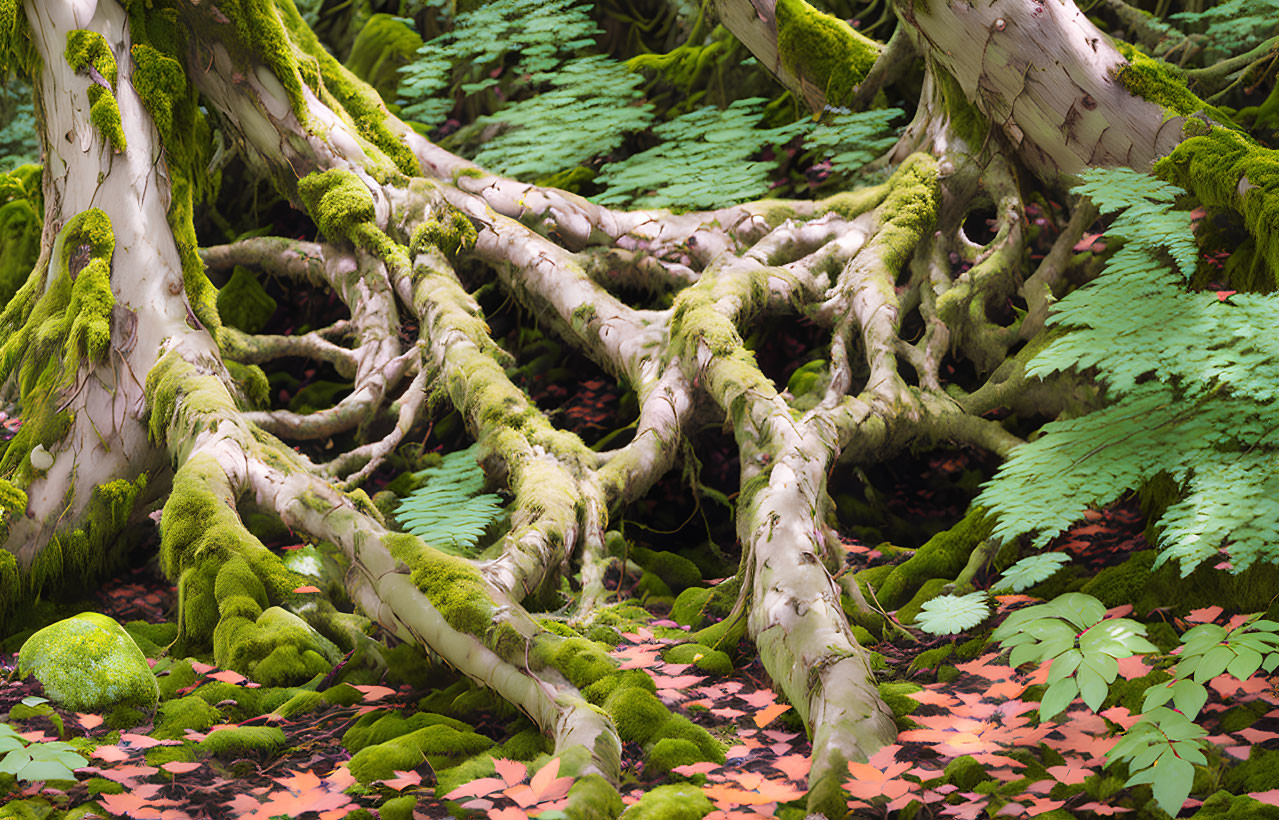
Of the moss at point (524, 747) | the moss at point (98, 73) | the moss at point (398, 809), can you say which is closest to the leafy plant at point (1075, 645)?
the moss at point (524, 747)

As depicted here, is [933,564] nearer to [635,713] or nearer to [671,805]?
[635,713]

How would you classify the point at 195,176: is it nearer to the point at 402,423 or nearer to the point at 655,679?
the point at 402,423

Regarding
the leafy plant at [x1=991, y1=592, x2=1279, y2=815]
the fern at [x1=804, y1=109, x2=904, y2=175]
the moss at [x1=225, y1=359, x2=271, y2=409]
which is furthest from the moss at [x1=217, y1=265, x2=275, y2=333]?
the leafy plant at [x1=991, y1=592, x2=1279, y2=815]

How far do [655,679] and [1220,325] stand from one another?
2.41 metres

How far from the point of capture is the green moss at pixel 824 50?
20.5 ft

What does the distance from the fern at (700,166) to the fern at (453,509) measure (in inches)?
96.6

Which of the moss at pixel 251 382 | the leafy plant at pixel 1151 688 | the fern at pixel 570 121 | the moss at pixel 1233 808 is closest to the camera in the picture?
the leafy plant at pixel 1151 688

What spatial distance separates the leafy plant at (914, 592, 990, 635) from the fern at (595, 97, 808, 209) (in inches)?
141

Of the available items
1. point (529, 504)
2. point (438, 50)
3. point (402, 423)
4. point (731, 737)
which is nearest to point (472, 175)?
point (438, 50)

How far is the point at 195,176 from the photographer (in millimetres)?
5930

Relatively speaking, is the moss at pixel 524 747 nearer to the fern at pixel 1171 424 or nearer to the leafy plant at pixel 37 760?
the leafy plant at pixel 37 760

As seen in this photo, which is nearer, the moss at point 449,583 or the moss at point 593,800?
the moss at point 593,800

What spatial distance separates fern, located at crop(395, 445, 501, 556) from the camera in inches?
162

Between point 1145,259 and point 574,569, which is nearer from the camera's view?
point 1145,259
